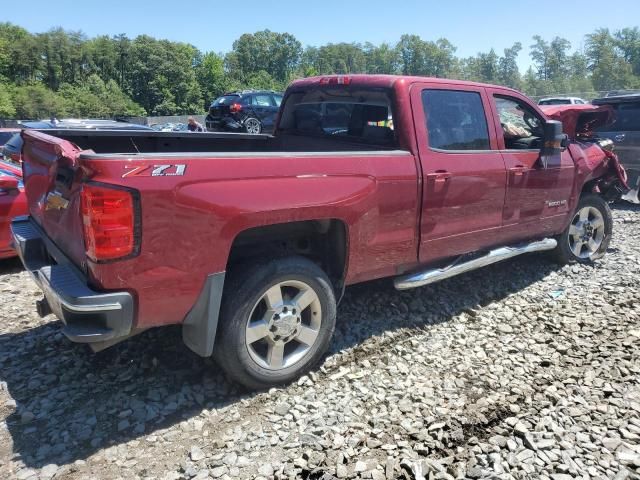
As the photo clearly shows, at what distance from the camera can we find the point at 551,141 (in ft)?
15.8

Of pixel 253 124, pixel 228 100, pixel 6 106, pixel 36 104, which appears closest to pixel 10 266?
pixel 253 124

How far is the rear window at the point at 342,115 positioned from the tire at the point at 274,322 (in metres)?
1.40

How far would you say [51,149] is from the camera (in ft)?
10.3

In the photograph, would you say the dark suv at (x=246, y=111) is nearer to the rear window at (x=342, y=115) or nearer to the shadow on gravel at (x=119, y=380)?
the rear window at (x=342, y=115)

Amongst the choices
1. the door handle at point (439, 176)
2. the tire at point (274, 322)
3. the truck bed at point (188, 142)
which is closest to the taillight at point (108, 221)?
the tire at point (274, 322)

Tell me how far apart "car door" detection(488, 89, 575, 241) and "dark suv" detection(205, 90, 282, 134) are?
15.2 meters

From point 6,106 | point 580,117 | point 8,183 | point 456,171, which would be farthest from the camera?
point 6,106

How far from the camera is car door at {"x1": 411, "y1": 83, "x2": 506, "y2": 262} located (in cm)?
389

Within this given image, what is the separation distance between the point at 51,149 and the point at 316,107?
7.77 feet

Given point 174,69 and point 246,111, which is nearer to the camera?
point 246,111

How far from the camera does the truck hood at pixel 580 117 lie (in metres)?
6.27

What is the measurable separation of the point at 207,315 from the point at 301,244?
100cm

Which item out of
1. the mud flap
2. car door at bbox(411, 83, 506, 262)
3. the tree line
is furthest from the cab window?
the tree line

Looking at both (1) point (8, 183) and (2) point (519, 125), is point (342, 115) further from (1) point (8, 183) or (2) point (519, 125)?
(1) point (8, 183)
